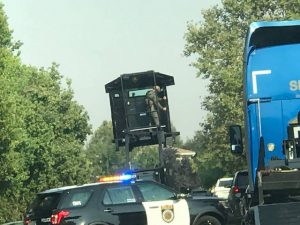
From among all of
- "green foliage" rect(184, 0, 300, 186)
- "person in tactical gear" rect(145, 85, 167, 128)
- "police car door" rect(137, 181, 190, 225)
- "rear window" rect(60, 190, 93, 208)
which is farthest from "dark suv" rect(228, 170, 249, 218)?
"green foliage" rect(184, 0, 300, 186)

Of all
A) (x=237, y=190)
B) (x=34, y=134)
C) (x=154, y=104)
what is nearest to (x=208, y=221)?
(x=237, y=190)

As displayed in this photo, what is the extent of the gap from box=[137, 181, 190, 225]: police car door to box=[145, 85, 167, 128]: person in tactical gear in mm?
6218

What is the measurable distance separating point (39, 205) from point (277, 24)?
7075mm

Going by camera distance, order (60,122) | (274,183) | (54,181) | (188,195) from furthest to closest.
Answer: (60,122)
(54,181)
(188,195)
(274,183)

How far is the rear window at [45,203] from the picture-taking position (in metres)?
13.7

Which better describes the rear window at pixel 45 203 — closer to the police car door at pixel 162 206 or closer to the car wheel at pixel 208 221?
the police car door at pixel 162 206

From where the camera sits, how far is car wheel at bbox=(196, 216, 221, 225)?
14531mm

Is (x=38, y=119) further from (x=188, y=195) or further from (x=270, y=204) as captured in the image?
(x=270, y=204)

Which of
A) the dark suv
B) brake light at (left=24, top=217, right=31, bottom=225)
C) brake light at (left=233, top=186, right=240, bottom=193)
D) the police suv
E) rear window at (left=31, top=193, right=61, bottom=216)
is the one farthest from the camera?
brake light at (left=233, top=186, right=240, bottom=193)

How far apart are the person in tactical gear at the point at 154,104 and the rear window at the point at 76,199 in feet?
23.1

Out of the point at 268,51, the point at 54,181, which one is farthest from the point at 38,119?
the point at 268,51

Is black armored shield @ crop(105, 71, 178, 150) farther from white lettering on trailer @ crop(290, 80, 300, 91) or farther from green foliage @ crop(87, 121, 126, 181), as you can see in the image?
green foliage @ crop(87, 121, 126, 181)

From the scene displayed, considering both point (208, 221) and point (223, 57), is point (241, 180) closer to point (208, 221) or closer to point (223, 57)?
point (208, 221)

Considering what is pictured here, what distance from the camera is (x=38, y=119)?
37.6 metres
